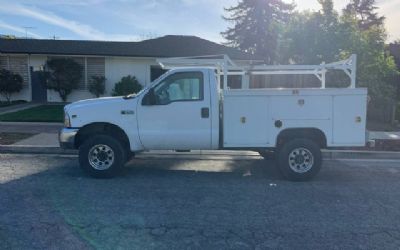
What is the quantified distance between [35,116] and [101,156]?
929cm

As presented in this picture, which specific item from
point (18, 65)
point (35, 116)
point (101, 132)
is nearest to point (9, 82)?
point (18, 65)

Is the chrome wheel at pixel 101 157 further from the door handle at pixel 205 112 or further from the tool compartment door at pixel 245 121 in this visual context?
the tool compartment door at pixel 245 121

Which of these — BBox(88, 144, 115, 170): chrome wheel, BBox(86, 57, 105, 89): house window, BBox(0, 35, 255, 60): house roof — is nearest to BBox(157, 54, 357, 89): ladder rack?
BBox(88, 144, 115, 170): chrome wheel

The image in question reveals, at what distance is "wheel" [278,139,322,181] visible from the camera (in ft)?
24.6

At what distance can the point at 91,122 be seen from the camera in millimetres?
7559

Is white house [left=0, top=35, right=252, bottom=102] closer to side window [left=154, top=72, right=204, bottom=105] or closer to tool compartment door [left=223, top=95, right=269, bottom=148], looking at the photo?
side window [left=154, top=72, right=204, bottom=105]

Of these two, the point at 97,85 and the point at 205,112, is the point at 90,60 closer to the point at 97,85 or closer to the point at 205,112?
the point at 97,85

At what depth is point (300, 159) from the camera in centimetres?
757

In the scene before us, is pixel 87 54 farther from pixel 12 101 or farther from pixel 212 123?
pixel 212 123

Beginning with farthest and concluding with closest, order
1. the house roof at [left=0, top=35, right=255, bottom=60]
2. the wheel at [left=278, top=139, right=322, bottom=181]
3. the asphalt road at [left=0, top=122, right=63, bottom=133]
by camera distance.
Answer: the house roof at [left=0, top=35, right=255, bottom=60], the asphalt road at [left=0, top=122, right=63, bottom=133], the wheel at [left=278, top=139, right=322, bottom=181]

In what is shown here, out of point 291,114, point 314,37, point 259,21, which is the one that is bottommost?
point 291,114

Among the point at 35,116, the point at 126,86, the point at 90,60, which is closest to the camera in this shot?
the point at 35,116

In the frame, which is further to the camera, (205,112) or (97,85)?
(97,85)

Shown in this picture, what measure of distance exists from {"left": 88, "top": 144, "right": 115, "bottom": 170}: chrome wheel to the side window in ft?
4.54
